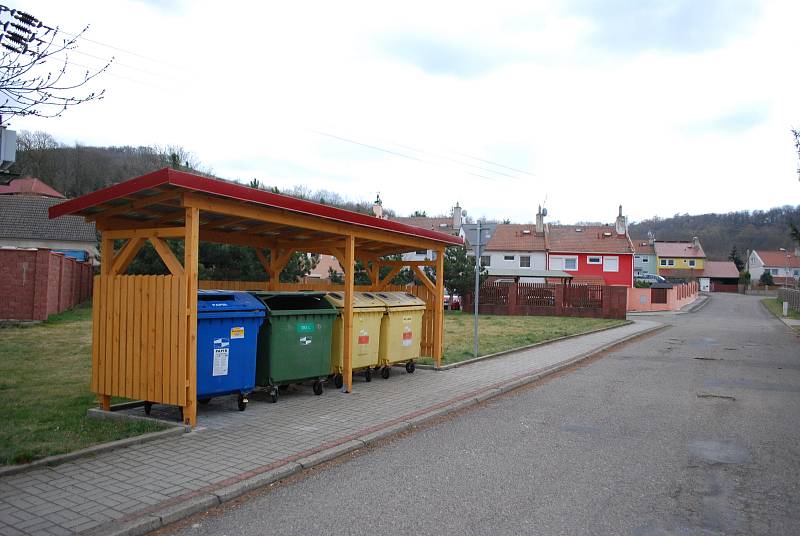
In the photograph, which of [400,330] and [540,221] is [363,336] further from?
[540,221]

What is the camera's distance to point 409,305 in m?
11.6

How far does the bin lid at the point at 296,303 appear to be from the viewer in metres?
9.12

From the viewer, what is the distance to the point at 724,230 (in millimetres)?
123125

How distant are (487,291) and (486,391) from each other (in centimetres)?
2443

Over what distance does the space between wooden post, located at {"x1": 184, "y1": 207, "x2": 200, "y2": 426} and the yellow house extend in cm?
10119

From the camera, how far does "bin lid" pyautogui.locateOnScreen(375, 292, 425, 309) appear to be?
11250 mm

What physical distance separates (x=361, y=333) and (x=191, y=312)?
12.6 ft

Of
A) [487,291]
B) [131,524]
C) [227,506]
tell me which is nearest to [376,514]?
[227,506]

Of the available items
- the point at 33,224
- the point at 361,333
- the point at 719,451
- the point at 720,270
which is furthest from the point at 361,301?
the point at 720,270

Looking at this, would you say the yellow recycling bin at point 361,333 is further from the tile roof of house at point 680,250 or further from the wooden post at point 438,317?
the tile roof of house at point 680,250

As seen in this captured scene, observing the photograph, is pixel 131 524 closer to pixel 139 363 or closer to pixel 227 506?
pixel 227 506

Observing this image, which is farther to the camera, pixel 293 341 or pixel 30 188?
pixel 30 188

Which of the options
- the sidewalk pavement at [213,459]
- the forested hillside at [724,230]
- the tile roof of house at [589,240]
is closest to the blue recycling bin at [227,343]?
the sidewalk pavement at [213,459]

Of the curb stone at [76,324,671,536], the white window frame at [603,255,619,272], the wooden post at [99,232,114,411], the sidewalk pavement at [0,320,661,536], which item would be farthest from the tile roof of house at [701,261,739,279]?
the wooden post at [99,232,114,411]
